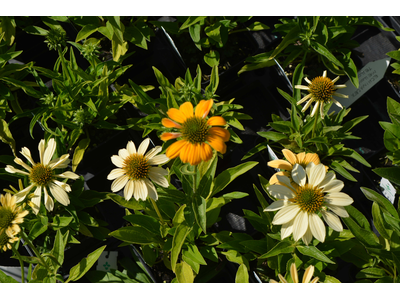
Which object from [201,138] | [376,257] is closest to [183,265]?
[201,138]

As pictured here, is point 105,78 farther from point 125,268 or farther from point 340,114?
point 340,114

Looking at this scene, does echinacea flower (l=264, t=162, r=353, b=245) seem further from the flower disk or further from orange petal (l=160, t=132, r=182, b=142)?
the flower disk

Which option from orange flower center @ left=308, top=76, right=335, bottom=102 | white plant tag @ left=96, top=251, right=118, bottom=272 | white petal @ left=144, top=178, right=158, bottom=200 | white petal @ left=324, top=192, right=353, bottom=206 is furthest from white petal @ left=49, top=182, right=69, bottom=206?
orange flower center @ left=308, top=76, right=335, bottom=102

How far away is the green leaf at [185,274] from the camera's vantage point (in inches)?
60.3

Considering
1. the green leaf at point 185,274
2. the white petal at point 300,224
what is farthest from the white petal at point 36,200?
the white petal at point 300,224

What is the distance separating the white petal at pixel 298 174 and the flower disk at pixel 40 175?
96cm

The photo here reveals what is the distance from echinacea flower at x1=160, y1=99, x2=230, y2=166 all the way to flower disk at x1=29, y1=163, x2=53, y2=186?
609mm

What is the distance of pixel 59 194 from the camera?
1477 millimetres

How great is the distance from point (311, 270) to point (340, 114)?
0.80 meters

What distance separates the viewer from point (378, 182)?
1.96 m

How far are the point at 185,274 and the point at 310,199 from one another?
0.63m

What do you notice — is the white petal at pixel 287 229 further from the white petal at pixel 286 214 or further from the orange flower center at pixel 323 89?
the orange flower center at pixel 323 89

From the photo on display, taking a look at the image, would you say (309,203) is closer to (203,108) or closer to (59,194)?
(203,108)

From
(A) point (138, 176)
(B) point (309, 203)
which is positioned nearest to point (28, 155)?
(A) point (138, 176)
